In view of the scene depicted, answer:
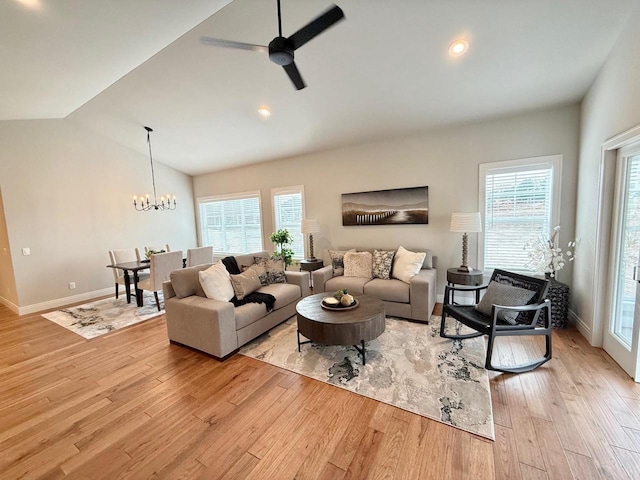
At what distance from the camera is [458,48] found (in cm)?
260

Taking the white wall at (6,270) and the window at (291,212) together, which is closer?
the white wall at (6,270)

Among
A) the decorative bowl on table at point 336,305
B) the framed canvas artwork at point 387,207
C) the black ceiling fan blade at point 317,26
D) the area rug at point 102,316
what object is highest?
the black ceiling fan blade at point 317,26

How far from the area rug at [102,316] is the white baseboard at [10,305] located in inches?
22.1

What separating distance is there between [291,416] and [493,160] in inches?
160

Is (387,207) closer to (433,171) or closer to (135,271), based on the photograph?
(433,171)

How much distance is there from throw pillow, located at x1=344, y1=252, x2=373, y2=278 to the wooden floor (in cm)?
199

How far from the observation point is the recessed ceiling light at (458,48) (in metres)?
2.54

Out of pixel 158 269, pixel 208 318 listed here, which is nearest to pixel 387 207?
pixel 208 318

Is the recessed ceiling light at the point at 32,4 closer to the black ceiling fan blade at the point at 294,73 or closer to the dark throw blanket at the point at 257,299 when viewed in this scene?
the black ceiling fan blade at the point at 294,73

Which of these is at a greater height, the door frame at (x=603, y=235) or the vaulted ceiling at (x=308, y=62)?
the vaulted ceiling at (x=308, y=62)

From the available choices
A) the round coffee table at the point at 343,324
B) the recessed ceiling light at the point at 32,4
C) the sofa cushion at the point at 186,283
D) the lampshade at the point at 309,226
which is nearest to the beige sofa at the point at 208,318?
the sofa cushion at the point at 186,283

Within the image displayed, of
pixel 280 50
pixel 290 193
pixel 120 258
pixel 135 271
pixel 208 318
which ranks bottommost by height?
pixel 208 318

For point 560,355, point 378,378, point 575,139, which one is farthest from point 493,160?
point 378,378

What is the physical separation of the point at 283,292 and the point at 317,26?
2.89 metres
